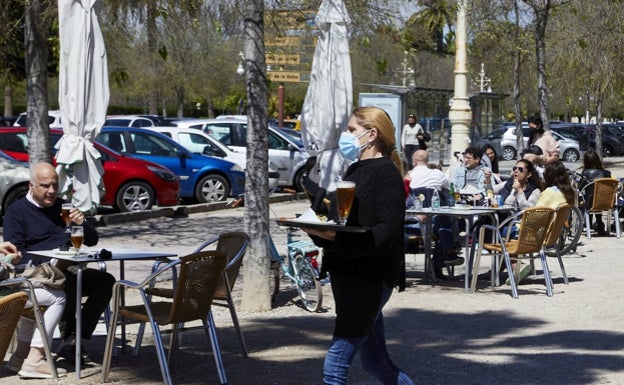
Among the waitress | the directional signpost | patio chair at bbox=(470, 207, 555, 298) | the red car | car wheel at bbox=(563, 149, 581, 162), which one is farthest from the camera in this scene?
car wheel at bbox=(563, 149, 581, 162)

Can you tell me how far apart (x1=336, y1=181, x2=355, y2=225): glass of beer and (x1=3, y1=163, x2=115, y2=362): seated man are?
3077mm

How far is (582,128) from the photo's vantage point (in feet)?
159

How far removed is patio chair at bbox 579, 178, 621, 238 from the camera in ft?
52.9

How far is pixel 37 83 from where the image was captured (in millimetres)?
13531

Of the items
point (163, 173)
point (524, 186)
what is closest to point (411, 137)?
point (163, 173)

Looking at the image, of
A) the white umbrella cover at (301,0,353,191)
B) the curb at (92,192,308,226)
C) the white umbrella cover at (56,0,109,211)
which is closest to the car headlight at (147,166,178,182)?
the curb at (92,192,308,226)

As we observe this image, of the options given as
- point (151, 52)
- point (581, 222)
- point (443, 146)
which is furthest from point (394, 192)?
point (443, 146)

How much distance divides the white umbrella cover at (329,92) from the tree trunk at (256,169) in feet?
5.35

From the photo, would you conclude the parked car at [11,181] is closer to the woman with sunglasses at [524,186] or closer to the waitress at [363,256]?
the woman with sunglasses at [524,186]

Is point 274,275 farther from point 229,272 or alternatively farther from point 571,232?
point 571,232

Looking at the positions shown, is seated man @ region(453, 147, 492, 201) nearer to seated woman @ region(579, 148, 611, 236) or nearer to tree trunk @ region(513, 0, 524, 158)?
seated woman @ region(579, 148, 611, 236)

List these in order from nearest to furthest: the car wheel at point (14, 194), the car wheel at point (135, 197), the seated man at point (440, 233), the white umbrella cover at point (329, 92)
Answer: the white umbrella cover at point (329, 92), the seated man at point (440, 233), the car wheel at point (14, 194), the car wheel at point (135, 197)

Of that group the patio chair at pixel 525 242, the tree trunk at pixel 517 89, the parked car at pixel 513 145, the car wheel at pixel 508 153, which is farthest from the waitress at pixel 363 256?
the car wheel at pixel 508 153

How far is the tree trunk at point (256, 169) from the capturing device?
9.73 meters
